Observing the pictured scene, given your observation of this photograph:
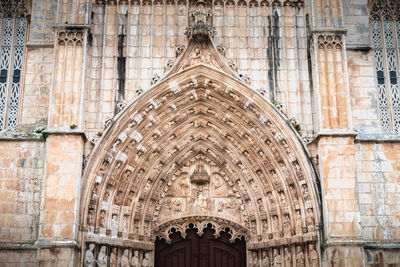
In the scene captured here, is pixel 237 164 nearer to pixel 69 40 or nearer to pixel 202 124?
pixel 202 124

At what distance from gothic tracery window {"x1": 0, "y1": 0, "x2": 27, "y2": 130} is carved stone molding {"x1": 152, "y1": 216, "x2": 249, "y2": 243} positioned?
14.5ft

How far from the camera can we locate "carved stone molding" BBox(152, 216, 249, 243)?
13.9 m

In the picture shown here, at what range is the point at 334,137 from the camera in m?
12.7

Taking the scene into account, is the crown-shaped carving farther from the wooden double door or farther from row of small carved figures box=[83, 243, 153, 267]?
row of small carved figures box=[83, 243, 153, 267]

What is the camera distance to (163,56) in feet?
45.5

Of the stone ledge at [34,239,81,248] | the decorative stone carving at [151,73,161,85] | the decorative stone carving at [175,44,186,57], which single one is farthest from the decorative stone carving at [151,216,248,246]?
the decorative stone carving at [175,44,186,57]

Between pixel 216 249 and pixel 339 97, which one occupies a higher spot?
pixel 339 97

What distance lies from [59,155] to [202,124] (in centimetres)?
367

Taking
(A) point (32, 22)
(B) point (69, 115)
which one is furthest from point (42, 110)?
(A) point (32, 22)

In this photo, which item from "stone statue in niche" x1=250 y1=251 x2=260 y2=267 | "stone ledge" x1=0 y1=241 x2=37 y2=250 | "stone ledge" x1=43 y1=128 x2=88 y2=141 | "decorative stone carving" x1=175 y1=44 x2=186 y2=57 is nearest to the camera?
"stone ledge" x1=0 y1=241 x2=37 y2=250

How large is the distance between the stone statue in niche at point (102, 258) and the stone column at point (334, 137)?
468cm

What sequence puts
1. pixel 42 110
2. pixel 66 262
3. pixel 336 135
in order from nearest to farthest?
pixel 66 262, pixel 336 135, pixel 42 110

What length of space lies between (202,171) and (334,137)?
3.43 m

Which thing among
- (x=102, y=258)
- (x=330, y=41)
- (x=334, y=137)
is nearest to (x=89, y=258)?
(x=102, y=258)
